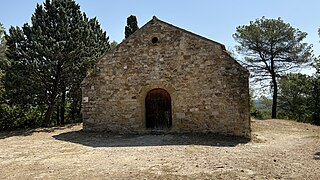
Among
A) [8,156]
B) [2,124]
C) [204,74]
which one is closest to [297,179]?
[204,74]

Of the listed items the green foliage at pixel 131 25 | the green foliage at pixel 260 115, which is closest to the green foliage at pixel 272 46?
the green foliage at pixel 260 115

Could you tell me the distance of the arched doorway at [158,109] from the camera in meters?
12.0

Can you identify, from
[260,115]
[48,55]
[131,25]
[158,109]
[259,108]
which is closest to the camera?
[158,109]

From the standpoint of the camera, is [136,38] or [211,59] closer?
[211,59]

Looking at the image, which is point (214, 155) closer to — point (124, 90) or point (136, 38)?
point (124, 90)

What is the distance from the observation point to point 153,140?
10.0 m

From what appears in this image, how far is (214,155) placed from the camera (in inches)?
284

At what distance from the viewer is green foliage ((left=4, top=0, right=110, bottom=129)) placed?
14336 mm

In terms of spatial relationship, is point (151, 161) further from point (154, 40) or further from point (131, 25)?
point (131, 25)

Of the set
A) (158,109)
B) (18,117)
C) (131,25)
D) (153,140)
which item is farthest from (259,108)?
(18,117)

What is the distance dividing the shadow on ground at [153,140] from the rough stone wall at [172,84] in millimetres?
581

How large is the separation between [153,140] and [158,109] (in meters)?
2.33

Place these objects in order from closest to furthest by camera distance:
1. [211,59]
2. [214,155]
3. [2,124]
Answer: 1. [214,155]
2. [211,59]
3. [2,124]

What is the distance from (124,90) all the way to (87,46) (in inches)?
248
